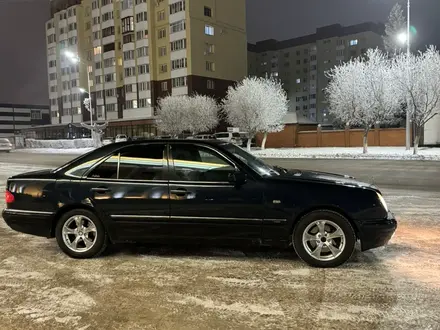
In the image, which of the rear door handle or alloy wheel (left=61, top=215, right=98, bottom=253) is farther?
alloy wheel (left=61, top=215, right=98, bottom=253)

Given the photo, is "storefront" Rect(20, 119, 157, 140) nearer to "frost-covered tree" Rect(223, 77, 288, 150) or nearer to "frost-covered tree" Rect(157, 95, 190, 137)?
"frost-covered tree" Rect(157, 95, 190, 137)

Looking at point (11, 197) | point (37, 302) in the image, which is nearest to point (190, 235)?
point (37, 302)

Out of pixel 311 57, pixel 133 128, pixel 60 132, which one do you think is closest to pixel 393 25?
pixel 133 128

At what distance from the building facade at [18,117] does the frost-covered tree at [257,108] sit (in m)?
106

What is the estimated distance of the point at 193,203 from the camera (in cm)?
486

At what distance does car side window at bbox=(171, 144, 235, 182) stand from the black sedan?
13 millimetres

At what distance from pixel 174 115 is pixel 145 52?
66.8 ft

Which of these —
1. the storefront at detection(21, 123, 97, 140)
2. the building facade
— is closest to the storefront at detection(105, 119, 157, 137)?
the storefront at detection(21, 123, 97, 140)

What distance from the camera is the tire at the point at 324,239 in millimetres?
4652

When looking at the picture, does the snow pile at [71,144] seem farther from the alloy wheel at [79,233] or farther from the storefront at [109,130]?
the alloy wheel at [79,233]

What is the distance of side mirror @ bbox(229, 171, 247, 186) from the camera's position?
474cm

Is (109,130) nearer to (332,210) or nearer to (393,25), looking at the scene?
(393,25)

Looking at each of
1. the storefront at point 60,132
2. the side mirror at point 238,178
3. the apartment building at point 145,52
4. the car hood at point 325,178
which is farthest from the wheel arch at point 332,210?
the storefront at point 60,132

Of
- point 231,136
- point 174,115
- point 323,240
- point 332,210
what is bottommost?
point 323,240
